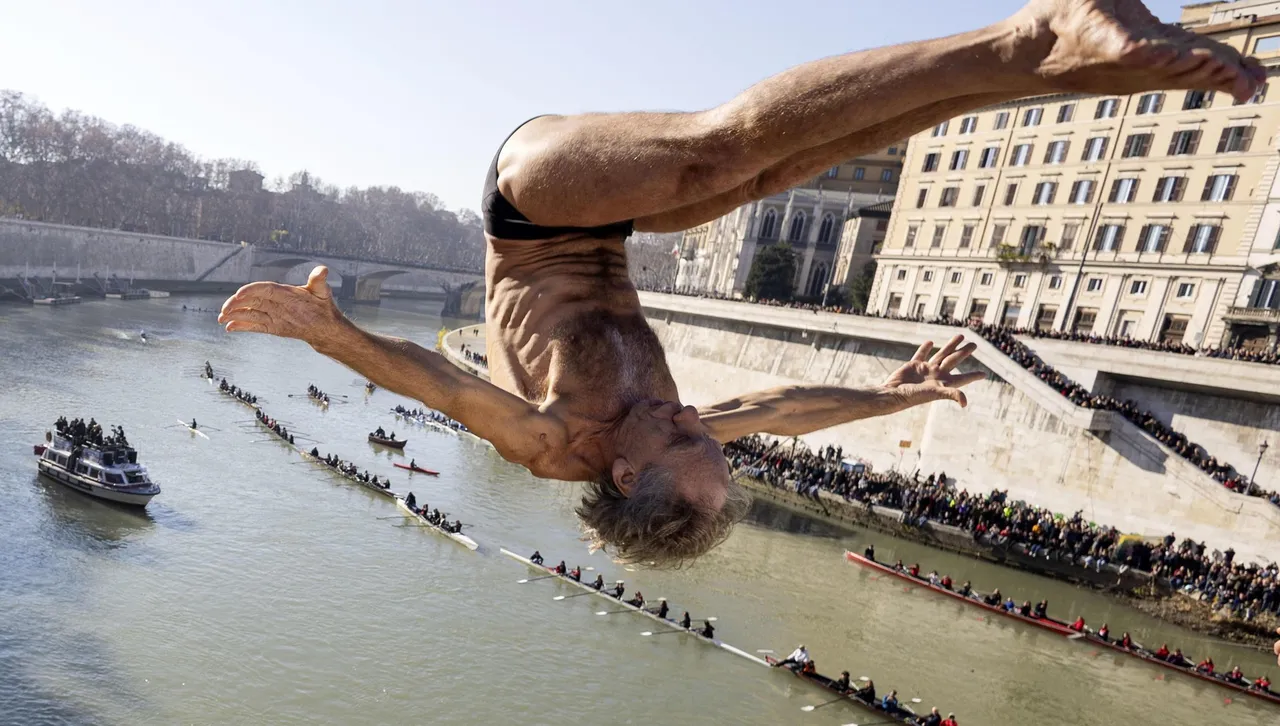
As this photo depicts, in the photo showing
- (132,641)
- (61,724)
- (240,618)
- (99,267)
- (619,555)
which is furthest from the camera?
(99,267)

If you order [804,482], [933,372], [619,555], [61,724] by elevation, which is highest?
[933,372]

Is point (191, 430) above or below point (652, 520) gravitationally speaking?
below

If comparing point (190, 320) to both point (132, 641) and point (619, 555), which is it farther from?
point (619, 555)

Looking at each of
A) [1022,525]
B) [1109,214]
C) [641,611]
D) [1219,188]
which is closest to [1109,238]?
[1109,214]

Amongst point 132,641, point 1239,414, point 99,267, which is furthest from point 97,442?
point 99,267

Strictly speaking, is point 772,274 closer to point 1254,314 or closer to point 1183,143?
point 1183,143

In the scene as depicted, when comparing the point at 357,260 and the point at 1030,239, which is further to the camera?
the point at 357,260

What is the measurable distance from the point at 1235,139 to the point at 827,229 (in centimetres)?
2855

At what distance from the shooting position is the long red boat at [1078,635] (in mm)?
18156

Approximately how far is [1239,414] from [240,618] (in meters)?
25.4

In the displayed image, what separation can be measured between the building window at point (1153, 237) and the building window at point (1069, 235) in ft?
7.67

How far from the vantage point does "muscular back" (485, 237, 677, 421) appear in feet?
10.3

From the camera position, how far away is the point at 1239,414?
2275 cm

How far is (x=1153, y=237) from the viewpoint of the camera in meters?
30.5
